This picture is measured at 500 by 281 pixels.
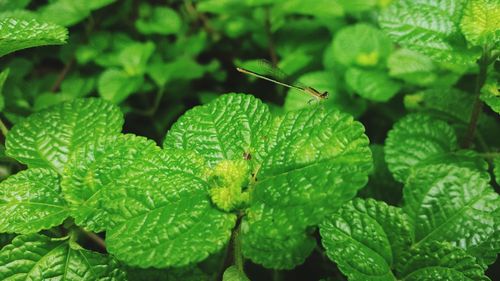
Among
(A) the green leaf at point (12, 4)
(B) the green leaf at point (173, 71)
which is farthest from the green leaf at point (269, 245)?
(A) the green leaf at point (12, 4)

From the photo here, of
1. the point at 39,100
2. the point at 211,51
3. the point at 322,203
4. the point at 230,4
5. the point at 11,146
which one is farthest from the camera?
the point at 211,51

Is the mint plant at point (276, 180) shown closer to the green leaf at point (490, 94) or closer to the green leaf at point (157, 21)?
the green leaf at point (490, 94)

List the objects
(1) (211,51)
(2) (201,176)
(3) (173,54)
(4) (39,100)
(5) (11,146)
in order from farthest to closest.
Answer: (1) (211,51) → (3) (173,54) → (4) (39,100) → (5) (11,146) → (2) (201,176)

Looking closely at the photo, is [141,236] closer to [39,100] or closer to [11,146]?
[11,146]

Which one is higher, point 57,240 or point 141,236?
point 141,236

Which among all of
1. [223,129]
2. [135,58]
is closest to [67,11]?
[135,58]

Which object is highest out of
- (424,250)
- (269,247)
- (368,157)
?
(368,157)

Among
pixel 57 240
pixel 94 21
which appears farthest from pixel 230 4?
pixel 57 240

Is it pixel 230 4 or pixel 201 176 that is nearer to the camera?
pixel 201 176
